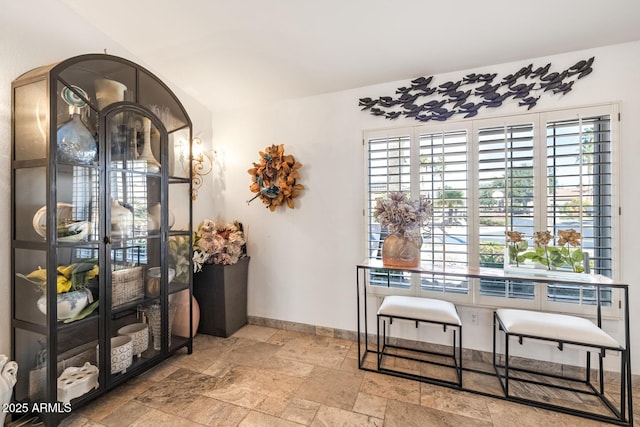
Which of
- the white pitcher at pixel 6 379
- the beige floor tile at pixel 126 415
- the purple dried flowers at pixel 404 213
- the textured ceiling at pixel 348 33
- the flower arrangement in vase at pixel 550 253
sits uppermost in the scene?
the textured ceiling at pixel 348 33

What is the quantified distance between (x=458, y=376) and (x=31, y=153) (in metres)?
3.17

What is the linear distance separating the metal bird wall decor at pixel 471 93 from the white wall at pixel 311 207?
0.07 meters

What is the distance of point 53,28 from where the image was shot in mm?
1932

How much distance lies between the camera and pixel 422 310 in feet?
7.00

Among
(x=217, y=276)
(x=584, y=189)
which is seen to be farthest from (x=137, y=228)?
(x=584, y=189)

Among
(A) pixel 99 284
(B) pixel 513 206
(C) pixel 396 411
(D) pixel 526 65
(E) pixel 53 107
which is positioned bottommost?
(C) pixel 396 411

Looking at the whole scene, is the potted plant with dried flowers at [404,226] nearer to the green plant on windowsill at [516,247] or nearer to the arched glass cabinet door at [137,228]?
the green plant on windowsill at [516,247]

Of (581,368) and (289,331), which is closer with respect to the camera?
(581,368)

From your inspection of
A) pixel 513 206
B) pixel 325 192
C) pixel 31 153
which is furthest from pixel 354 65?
pixel 31 153

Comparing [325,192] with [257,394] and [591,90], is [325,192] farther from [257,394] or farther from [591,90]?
[591,90]

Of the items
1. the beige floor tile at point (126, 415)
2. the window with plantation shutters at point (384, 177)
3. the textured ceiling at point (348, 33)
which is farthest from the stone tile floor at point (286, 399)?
the textured ceiling at point (348, 33)

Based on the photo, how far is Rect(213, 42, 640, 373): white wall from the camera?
2.72m

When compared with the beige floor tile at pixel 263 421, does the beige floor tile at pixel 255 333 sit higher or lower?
higher

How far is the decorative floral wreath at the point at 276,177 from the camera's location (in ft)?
9.47
